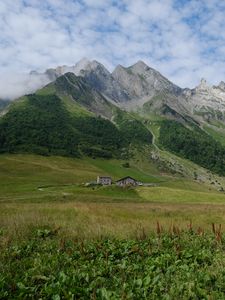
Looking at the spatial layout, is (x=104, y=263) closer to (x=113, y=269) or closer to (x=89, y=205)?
(x=113, y=269)

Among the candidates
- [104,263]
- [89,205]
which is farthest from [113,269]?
[89,205]

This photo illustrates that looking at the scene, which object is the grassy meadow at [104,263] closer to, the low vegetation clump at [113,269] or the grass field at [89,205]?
the low vegetation clump at [113,269]

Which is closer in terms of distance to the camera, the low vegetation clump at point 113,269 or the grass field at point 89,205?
the low vegetation clump at point 113,269

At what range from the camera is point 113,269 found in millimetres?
10984

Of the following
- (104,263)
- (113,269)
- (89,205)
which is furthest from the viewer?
(89,205)

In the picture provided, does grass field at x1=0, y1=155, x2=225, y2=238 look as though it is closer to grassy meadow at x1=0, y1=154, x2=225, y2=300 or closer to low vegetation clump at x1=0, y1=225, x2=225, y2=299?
grassy meadow at x1=0, y1=154, x2=225, y2=300

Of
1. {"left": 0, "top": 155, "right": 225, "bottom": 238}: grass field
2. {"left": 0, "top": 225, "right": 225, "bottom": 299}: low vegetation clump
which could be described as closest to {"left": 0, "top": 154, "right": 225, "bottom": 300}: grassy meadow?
{"left": 0, "top": 225, "right": 225, "bottom": 299}: low vegetation clump

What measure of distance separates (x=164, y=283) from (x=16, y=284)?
368 cm

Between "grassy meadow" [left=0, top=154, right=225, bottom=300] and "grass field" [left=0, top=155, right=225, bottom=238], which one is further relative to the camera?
"grass field" [left=0, top=155, right=225, bottom=238]

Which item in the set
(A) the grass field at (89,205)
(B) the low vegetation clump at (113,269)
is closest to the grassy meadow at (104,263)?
(B) the low vegetation clump at (113,269)

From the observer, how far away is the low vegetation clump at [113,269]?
8.95 metres

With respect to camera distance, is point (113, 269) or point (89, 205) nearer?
point (113, 269)

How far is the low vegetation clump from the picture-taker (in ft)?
29.3

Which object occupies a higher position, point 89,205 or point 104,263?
point 104,263
